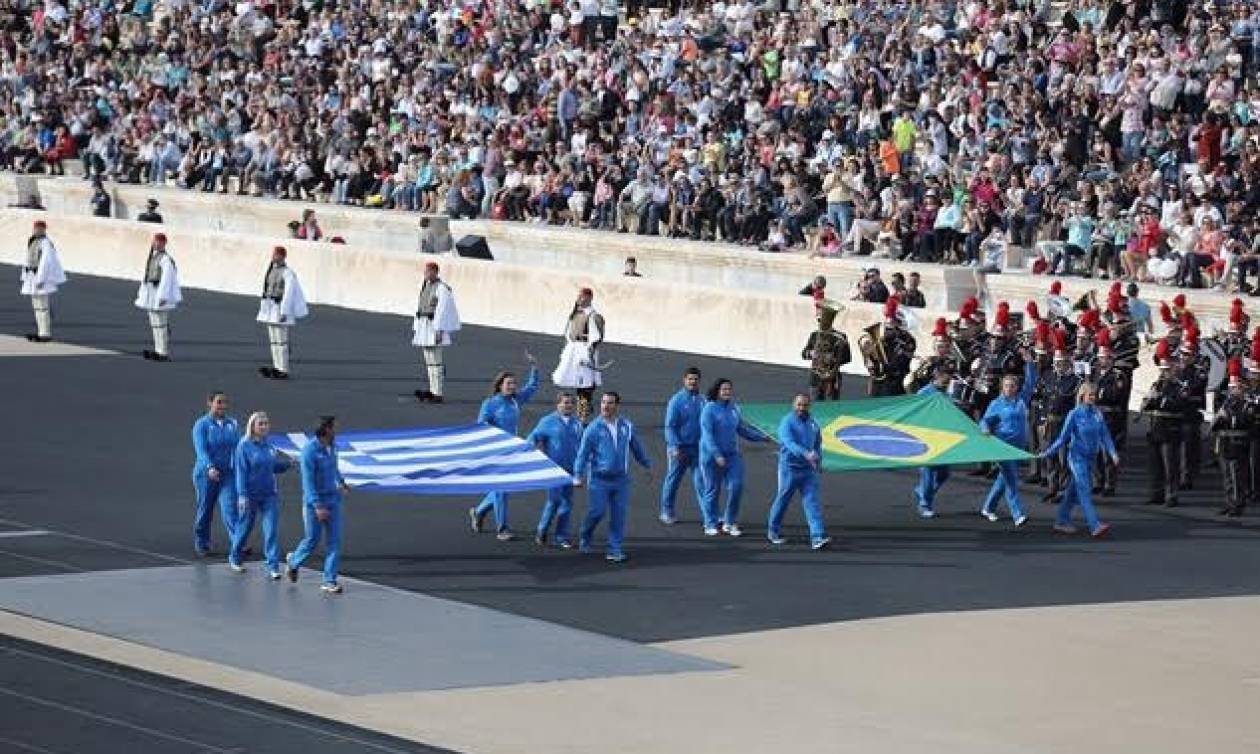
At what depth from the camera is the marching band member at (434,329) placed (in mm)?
34406

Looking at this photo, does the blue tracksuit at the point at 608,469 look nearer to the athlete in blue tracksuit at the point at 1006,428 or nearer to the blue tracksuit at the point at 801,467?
the blue tracksuit at the point at 801,467

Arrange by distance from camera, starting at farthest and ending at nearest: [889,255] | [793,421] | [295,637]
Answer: [889,255]
[793,421]
[295,637]

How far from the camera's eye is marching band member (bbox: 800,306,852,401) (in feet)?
105

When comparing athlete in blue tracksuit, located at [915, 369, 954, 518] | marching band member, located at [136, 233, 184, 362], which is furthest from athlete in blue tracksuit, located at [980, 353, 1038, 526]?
marching band member, located at [136, 233, 184, 362]

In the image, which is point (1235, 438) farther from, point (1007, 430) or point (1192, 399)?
point (1007, 430)

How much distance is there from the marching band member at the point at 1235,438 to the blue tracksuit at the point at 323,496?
920 cm

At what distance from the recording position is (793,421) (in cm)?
2614

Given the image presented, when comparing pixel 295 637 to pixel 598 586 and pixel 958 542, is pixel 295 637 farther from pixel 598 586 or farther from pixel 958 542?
pixel 958 542

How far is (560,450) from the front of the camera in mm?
25875

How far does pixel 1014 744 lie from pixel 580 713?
2813mm

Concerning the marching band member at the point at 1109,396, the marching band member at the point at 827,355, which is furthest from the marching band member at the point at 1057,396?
the marching band member at the point at 827,355

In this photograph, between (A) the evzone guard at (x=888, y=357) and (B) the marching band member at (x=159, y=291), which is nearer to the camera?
(A) the evzone guard at (x=888, y=357)

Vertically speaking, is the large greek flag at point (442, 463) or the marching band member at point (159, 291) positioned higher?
the marching band member at point (159, 291)

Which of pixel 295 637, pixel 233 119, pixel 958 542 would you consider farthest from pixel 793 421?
Answer: pixel 233 119
